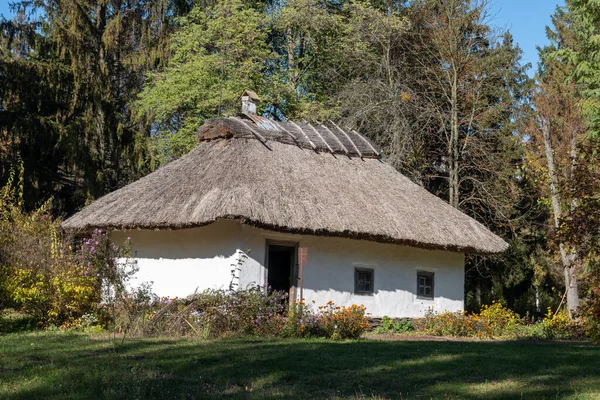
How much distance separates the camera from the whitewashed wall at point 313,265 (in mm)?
16703

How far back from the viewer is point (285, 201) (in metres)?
17.2

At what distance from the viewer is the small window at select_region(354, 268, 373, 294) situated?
18688mm

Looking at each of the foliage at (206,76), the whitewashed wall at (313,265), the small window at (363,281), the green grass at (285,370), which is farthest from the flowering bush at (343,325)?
the foliage at (206,76)

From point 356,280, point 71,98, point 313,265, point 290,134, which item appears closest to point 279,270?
point 313,265

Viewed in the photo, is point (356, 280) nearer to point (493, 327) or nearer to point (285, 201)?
point (285, 201)

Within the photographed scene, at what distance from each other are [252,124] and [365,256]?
504 centimetres

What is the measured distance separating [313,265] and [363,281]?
1819 millimetres

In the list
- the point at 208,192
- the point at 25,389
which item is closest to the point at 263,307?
the point at 208,192

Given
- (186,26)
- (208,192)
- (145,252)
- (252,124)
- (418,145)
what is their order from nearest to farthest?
(208,192), (145,252), (252,124), (418,145), (186,26)

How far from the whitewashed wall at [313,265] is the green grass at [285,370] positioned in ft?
15.1

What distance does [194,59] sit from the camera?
90.4 feet

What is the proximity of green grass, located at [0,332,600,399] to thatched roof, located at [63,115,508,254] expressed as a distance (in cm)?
483

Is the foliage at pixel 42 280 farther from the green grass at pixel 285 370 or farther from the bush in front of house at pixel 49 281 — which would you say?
the green grass at pixel 285 370

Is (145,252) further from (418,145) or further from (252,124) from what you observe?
(418,145)
